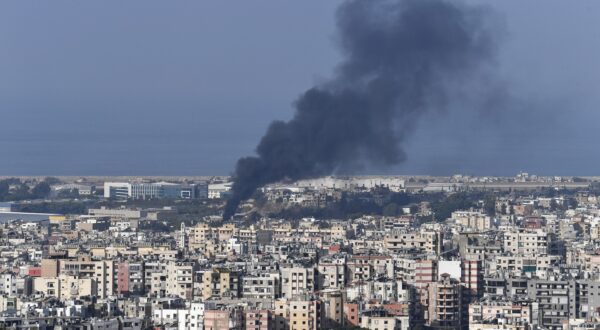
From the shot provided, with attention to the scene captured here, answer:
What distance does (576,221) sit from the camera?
175 ft

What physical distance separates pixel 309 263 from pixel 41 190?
41695 mm

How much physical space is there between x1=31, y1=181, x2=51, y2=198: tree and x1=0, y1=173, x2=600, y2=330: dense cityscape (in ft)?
28.7

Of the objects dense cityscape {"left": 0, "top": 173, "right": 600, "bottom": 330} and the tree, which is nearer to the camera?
dense cityscape {"left": 0, "top": 173, "right": 600, "bottom": 330}

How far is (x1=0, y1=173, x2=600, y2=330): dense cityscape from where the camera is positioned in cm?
3022

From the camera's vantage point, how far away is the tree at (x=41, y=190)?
2997 inches

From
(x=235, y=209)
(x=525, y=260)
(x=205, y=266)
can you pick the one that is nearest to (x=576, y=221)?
(x=235, y=209)

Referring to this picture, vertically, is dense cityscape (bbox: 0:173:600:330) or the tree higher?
the tree

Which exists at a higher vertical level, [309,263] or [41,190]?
[41,190]

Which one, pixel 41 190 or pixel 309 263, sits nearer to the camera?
pixel 309 263

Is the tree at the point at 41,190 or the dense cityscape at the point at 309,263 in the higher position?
the tree at the point at 41,190

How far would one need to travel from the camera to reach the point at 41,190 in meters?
77.4

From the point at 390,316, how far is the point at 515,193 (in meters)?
41.8

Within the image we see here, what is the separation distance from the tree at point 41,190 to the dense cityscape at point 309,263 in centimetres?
873

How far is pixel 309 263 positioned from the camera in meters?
36.7
